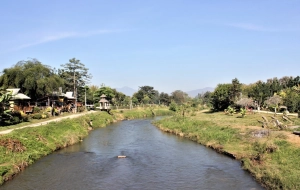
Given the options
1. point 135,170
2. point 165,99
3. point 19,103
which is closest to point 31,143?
point 135,170

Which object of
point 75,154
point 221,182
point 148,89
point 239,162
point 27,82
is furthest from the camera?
point 148,89

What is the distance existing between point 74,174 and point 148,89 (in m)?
96.7

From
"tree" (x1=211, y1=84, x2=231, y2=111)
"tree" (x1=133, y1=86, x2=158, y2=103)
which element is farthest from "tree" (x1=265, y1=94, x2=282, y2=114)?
"tree" (x1=133, y1=86, x2=158, y2=103)

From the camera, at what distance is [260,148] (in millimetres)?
20484

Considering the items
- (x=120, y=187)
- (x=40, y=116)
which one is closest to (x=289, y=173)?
(x=120, y=187)

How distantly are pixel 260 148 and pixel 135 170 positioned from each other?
9.45 metres

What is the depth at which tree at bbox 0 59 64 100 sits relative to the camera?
1636 inches

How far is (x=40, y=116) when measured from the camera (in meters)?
36.3

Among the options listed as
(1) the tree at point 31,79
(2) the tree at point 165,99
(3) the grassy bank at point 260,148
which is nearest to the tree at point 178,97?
(2) the tree at point 165,99

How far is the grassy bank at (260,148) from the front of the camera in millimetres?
14938

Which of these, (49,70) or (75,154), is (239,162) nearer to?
(75,154)

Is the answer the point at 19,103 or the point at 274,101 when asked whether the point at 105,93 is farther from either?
the point at 274,101

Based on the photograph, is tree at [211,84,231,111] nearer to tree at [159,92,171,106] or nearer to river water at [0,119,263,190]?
river water at [0,119,263,190]

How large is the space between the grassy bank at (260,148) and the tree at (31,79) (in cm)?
2262
